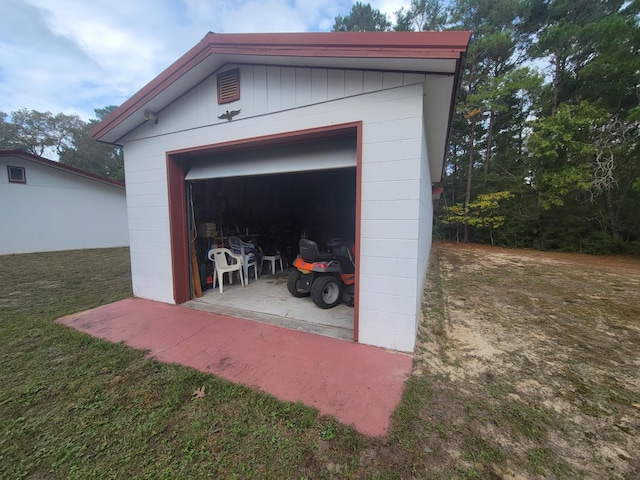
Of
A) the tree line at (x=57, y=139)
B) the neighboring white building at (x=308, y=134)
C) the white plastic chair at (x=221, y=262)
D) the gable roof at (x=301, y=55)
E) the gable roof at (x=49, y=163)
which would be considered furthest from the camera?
the tree line at (x=57, y=139)

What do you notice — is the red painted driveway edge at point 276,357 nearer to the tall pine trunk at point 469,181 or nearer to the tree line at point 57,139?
the tall pine trunk at point 469,181

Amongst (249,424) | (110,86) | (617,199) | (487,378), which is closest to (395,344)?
(487,378)

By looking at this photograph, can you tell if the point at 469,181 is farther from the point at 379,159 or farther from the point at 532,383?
the point at 532,383

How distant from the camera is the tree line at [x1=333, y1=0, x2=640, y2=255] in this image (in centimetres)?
940

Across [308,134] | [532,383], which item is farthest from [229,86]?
[532,383]

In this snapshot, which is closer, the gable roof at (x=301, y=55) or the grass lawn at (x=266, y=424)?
the grass lawn at (x=266, y=424)

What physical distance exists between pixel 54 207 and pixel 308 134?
12660 mm

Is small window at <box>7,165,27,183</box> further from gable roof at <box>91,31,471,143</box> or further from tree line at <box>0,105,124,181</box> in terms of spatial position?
tree line at <box>0,105,124,181</box>

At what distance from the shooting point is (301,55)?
8.35 ft

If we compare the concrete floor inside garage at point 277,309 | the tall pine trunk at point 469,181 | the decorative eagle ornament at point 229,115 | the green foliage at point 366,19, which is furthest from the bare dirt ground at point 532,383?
the green foliage at point 366,19

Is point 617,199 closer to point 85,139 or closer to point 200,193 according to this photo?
point 200,193

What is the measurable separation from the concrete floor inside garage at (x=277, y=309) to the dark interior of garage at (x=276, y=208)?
1020mm

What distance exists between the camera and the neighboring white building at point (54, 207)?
9.08m

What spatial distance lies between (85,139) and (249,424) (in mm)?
30061
